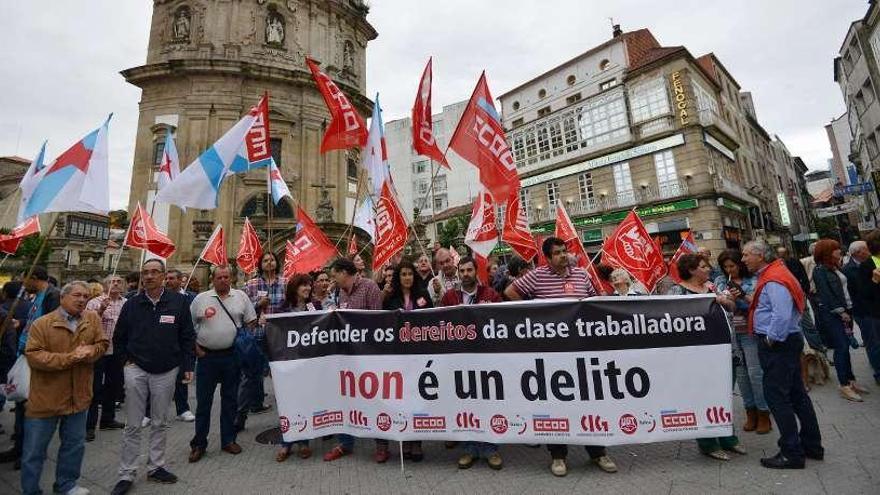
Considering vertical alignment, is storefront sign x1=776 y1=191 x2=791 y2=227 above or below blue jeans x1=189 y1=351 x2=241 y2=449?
above

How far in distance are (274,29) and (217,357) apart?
90.7 feet

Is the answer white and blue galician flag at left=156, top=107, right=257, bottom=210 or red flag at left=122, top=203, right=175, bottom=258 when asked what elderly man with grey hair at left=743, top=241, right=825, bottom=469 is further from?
red flag at left=122, top=203, right=175, bottom=258

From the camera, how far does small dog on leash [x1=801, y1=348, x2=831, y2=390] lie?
599 cm

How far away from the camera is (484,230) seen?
618 centimetres

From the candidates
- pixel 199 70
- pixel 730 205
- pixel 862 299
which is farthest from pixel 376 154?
pixel 730 205

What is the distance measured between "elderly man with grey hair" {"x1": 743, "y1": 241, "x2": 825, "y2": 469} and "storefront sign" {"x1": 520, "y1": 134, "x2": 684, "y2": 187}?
25462mm

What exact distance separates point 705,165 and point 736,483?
25916mm

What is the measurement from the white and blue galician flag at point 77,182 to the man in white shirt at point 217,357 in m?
1.51

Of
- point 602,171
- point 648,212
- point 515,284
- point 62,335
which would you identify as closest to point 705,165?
point 648,212

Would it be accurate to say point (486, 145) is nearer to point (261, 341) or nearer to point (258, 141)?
point (261, 341)

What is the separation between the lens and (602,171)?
28500 mm

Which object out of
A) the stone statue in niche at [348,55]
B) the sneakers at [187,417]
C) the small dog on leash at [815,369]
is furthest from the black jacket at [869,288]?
the stone statue in niche at [348,55]

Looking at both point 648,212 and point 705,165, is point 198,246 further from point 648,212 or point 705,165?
point 705,165

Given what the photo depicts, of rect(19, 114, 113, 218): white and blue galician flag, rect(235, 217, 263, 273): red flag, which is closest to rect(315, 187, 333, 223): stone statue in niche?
rect(235, 217, 263, 273): red flag
